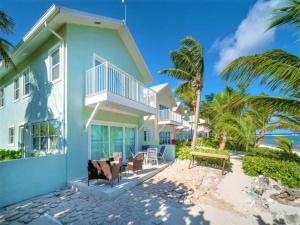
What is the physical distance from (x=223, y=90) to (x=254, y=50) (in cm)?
1699

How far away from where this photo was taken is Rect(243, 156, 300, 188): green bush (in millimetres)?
8344

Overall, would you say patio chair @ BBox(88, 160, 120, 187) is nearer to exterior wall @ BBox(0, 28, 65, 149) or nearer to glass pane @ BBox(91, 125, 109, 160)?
glass pane @ BBox(91, 125, 109, 160)

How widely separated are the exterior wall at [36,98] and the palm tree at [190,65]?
9686 millimetres

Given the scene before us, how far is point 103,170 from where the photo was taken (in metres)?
6.94

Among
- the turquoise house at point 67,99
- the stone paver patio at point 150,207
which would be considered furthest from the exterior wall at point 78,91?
the stone paver patio at point 150,207

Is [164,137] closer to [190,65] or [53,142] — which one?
[190,65]

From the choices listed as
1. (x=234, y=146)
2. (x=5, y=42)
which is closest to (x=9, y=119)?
(x=5, y=42)

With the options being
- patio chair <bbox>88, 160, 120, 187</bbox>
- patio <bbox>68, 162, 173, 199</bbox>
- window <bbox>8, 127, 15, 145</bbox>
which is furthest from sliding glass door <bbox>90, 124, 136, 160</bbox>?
window <bbox>8, 127, 15, 145</bbox>

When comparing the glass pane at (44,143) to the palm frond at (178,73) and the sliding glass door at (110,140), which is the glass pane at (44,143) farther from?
the palm frond at (178,73)

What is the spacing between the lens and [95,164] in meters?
7.12

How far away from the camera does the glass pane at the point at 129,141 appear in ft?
40.2

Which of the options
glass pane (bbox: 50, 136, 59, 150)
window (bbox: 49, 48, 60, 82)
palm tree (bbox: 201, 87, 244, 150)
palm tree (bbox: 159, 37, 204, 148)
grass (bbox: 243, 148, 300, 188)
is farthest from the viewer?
palm tree (bbox: 159, 37, 204, 148)

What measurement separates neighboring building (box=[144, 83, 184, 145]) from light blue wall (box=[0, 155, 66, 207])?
901 centimetres

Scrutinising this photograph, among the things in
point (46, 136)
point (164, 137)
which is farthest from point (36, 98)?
point (164, 137)
